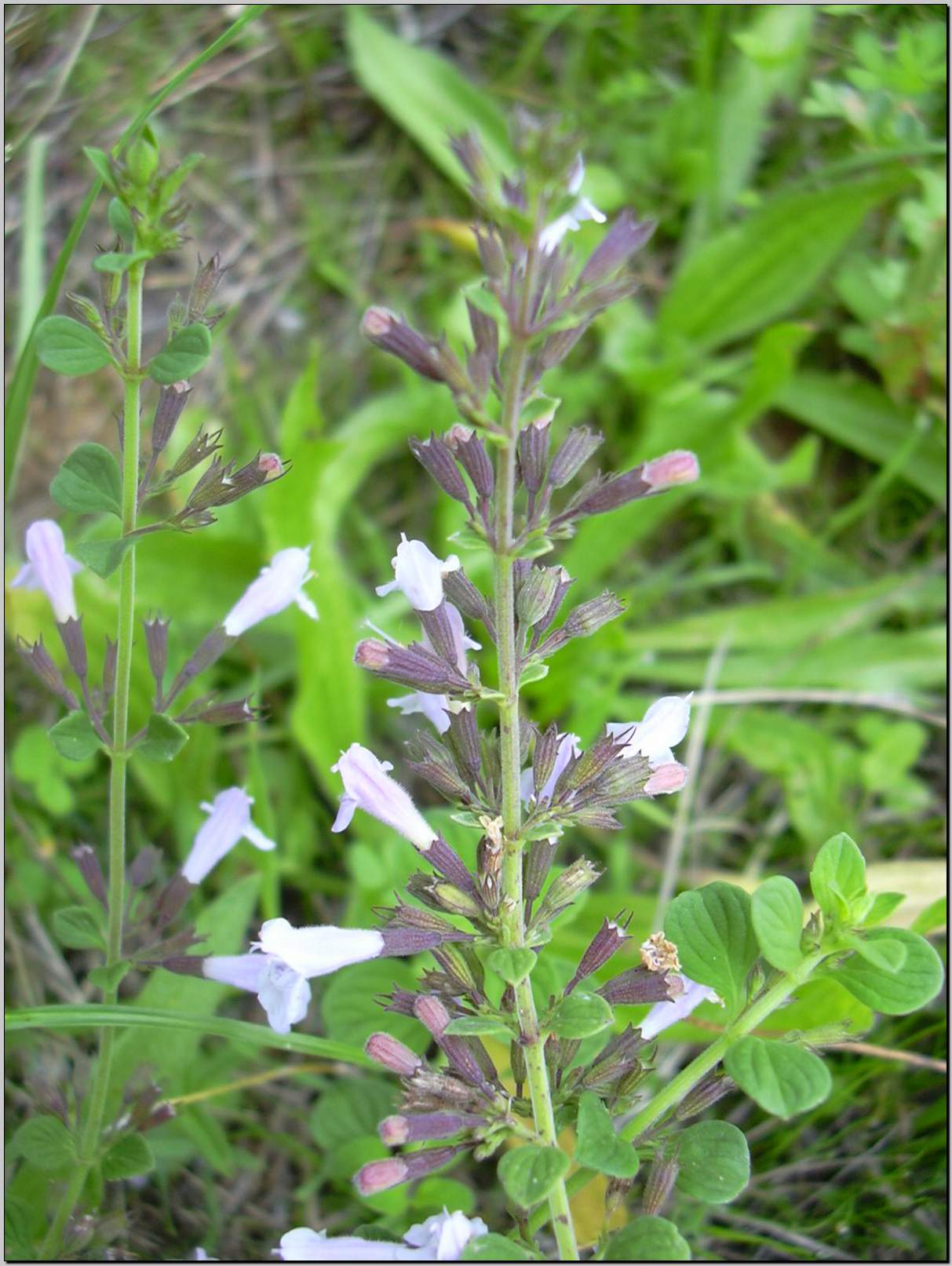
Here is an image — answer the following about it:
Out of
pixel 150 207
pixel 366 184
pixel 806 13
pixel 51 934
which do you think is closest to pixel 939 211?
pixel 806 13

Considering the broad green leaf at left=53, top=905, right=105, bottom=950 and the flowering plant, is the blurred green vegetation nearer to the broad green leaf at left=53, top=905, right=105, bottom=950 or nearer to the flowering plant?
the broad green leaf at left=53, top=905, right=105, bottom=950

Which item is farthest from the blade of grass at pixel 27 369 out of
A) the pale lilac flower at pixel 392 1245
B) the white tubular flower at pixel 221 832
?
the pale lilac flower at pixel 392 1245

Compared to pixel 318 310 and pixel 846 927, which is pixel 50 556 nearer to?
pixel 846 927

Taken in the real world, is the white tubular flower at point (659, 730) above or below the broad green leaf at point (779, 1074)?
above

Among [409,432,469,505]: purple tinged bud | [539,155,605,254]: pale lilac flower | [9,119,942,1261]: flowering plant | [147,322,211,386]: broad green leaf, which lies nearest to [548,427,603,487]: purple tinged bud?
[9,119,942,1261]: flowering plant

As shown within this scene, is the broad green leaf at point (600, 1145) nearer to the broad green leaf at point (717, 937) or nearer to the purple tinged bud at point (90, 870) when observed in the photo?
the broad green leaf at point (717, 937)

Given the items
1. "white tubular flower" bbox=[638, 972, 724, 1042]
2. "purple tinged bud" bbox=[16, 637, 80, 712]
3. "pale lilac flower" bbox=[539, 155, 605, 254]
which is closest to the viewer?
"pale lilac flower" bbox=[539, 155, 605, 254]
